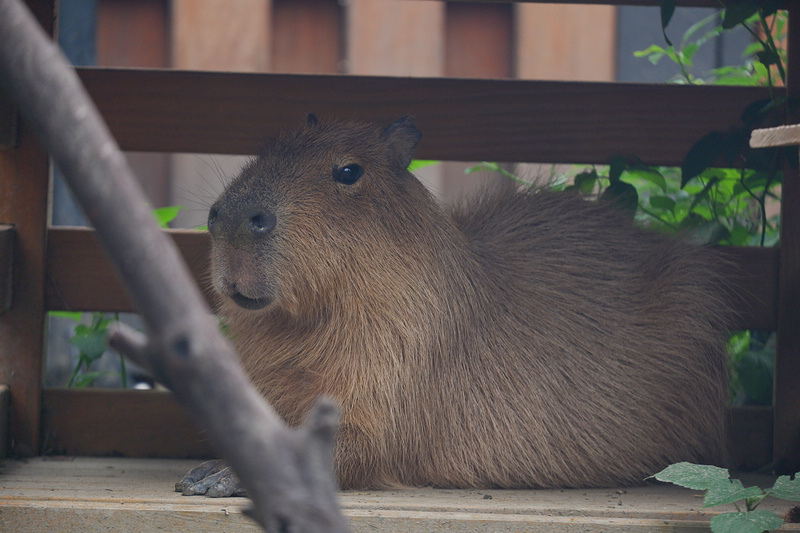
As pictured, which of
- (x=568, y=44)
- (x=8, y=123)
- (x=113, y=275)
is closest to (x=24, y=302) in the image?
(x=113, y=275)

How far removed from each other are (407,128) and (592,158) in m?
0.74

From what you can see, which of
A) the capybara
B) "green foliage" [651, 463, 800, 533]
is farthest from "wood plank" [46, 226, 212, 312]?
"green foliage" [651, 463, 800, 533]

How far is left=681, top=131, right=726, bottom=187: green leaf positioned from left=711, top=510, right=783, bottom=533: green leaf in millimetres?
1190

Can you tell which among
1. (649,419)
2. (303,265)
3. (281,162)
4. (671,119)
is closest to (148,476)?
(303,265)

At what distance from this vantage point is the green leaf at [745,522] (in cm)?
161

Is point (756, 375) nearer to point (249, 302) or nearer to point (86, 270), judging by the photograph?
point (249, 302)

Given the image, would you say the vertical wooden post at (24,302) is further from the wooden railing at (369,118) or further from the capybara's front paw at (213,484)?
the capybara's front paw at (213,484)

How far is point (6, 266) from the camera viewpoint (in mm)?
2414

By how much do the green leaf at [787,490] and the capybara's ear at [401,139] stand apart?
118cm

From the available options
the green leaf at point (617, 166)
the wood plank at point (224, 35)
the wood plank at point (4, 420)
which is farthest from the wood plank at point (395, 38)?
the wood plank at point (4, 420)

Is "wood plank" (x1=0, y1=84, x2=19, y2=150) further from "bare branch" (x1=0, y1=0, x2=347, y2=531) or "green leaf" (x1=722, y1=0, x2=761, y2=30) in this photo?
"green leaf" (x1=722, y1=0, x2=761, y2=30)

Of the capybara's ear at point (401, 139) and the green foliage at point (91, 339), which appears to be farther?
the green foliage at point (91, 339)

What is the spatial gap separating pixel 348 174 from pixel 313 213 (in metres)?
0.16

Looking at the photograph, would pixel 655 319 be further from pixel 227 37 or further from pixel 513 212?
pixel 227 37
